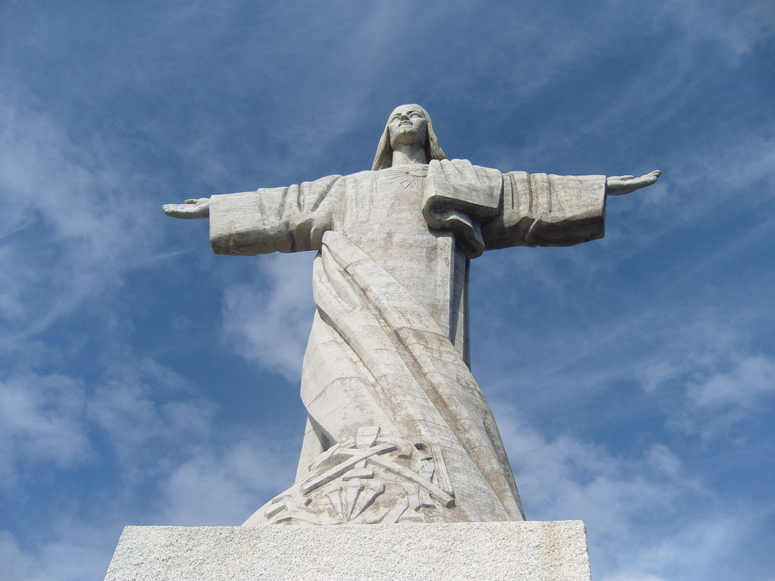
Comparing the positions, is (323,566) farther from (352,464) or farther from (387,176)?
(387,176)

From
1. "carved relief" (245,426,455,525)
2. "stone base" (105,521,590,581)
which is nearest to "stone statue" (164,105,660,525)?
"carved relief" (245,426,455,525)

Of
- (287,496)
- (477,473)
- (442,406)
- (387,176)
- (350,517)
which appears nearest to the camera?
(350,517)

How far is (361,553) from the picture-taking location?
11.8 feet

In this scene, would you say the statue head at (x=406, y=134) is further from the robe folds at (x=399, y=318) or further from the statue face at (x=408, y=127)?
the robe folds at (x=399, y=318)

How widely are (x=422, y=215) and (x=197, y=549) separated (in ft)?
13.2

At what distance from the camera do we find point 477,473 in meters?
4.85

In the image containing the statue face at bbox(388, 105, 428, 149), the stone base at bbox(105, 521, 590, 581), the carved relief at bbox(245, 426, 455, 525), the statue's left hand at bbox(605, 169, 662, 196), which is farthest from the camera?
the statue face at bbox(388, 105, 428, 149)

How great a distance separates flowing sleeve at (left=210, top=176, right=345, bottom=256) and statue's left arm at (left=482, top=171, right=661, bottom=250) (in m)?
1.53

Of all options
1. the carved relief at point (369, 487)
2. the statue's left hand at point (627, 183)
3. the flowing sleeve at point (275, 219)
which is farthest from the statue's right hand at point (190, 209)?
the statue's left hand at point (627, 183)

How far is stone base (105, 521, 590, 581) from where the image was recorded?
11.5 feet

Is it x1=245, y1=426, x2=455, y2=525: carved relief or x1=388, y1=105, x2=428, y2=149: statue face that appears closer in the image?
x1=245, y1=426, x2=455, y2=525: carved relief

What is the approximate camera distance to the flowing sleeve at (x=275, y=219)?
7.39 meters

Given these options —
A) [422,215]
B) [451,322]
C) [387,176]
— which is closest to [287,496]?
[451,322]

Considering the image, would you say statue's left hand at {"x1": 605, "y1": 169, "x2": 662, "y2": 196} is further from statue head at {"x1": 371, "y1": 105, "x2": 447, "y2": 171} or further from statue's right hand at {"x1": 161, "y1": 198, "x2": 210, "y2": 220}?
statue's right hand at {"x1": 161, "y1": 198, "x2": 210, "y2": 220}
